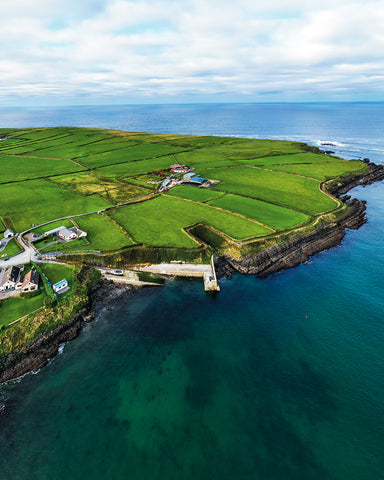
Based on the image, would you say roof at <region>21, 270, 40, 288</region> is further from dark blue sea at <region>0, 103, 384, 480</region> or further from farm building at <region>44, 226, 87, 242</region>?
dark blue sea at <region>0, 103, 384, 480</region>

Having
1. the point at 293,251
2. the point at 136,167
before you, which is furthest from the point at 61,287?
the point at 136,167

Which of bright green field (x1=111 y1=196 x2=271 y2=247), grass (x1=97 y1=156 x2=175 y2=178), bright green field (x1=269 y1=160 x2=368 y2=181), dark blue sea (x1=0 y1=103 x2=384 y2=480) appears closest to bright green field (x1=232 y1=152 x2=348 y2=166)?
bright green field (x1=269 y1=160 x2=368 y2=181)

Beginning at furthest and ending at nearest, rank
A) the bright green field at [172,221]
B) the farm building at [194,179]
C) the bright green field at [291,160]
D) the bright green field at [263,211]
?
the bright green field at [291,160]
the farm building at [194,179]
the bright green field at [263,211]
the bright green field at [172,221]

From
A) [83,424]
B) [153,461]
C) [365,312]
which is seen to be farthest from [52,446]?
[365,312]

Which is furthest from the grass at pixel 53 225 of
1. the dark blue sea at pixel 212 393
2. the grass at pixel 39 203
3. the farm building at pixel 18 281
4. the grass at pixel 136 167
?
the grass at pixel 136 167

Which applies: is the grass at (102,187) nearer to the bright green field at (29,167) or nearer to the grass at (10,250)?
the bright green field at (29,167)

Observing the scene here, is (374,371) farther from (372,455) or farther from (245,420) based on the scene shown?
(245,420)

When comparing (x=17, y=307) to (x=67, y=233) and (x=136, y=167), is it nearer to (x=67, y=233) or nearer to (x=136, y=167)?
(x=67, y=233)
